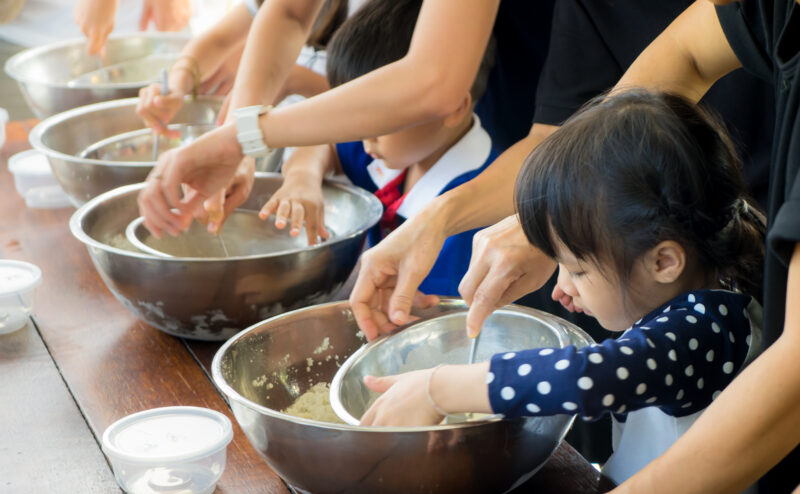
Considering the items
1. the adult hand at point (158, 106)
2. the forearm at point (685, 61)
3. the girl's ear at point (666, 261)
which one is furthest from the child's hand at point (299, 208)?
the girl's ear at point (666, 261)

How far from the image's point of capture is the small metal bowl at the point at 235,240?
1.60 metres

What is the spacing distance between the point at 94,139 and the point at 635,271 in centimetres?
155

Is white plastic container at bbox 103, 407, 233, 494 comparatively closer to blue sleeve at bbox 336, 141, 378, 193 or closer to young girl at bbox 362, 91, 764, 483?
young girl at bbox 362, 91, 764, 483

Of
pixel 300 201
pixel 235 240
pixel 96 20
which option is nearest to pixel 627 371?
pixel 300 201

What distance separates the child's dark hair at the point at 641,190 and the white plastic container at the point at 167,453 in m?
0.44

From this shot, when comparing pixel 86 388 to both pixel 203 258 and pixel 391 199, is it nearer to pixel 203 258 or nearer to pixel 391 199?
pixel 203 258

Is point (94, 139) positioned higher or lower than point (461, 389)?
higher

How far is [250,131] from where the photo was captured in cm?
137

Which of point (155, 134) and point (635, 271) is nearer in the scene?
point (635, 271)

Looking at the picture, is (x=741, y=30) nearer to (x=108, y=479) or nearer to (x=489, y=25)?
(x=489, y=25)

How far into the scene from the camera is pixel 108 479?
3.38 feet

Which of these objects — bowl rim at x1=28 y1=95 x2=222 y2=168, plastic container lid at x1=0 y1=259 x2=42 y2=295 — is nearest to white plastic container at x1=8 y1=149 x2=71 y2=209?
bowl rim at x1=28 y1=95 x2=222 y2=168

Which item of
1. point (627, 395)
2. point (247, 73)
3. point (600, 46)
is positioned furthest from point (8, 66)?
Answer: point (627, 395)

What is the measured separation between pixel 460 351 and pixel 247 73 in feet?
2.73
